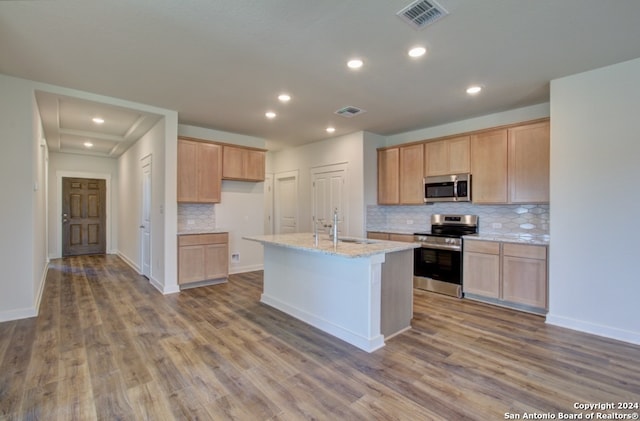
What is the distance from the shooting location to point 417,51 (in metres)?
2.85

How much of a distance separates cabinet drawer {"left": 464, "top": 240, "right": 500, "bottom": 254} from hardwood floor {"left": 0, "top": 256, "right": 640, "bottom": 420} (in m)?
0.78

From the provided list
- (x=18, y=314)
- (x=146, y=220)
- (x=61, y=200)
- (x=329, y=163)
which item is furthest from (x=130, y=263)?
(x=329, y=163)

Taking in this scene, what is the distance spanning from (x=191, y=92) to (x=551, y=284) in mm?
4791

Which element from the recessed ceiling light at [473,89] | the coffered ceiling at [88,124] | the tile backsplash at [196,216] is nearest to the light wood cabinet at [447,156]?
the recessed ceiling light at [473,89]

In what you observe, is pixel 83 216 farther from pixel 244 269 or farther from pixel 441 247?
pixel 441 247

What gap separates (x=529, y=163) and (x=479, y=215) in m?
1.11

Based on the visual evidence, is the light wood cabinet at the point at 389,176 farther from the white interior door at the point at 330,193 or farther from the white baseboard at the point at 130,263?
the white baseboard at the point at 130,263

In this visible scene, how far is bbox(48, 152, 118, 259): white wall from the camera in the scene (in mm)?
7656

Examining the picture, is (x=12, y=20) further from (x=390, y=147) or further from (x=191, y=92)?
(x=390, y=147)

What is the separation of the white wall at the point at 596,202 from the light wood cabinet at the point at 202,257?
459cm

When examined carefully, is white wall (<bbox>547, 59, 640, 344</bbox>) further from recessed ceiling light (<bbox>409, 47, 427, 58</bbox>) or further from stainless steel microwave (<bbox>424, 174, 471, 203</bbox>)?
recessed ceiling light (<bbox>409, 47, 427, 58</bbox>)

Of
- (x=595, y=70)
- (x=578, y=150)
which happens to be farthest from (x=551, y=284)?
(x=595, y=70)

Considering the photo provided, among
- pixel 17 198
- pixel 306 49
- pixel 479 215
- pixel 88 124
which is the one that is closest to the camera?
pixel 306 49

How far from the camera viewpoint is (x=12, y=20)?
241 centimetres
